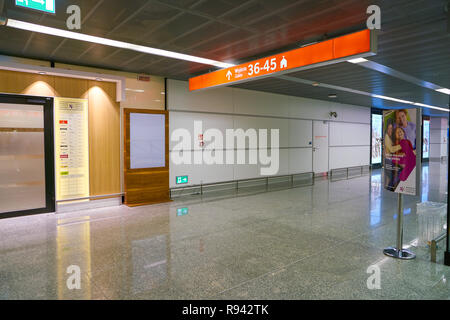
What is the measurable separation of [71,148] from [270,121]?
253 inches

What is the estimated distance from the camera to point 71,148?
21.9 feet

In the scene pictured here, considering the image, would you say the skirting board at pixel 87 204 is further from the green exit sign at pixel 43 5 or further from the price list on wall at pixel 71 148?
the green exit sign at pixel 43 5

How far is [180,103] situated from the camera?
27.2 ft

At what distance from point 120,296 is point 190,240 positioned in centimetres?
180

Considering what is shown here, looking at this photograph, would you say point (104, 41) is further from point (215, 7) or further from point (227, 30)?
point (215, 7)

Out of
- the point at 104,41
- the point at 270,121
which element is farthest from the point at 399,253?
the point at 270,121

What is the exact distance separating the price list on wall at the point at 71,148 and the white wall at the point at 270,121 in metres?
2.17

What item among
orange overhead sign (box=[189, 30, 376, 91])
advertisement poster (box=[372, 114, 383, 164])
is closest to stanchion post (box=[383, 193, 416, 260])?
orange overhead sign (box=[189, 30, 376, 91])

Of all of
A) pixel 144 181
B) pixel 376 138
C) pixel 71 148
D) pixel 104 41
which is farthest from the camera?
pixel 376 138

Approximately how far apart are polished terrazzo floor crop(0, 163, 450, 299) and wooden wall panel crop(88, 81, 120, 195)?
30.9 inches

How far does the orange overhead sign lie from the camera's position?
4070mm

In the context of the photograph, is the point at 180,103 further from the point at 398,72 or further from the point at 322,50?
the point at 398,72

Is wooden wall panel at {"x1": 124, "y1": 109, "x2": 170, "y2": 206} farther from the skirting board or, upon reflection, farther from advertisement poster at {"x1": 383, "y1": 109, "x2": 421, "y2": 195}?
advertisement poster at {"x1": 383, "y1": 109, "x2": 421, "y2": 195}
